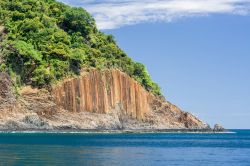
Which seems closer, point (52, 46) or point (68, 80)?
point (68, 80)

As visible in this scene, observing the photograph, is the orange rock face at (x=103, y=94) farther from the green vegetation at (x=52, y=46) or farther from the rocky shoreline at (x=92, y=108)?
the green vegetation at (x=52, y=46)

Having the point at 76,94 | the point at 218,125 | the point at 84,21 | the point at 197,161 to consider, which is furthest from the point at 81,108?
the point at 197,161

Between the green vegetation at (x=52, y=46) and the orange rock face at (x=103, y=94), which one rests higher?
the green vegetation at (x=52, y=46)

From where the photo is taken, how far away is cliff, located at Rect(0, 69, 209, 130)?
124438 mm

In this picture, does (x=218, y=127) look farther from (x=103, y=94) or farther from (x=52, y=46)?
(x=52, y=46)

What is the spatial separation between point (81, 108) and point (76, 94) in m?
3.01

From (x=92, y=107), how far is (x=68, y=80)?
7416mm

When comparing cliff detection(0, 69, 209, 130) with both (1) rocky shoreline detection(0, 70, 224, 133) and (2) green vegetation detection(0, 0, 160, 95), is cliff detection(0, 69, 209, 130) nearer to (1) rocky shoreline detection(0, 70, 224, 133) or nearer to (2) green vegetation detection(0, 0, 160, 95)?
(1) rocky shoreline detection(0, 70, 224, 133)

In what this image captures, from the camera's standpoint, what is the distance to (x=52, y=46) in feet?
452

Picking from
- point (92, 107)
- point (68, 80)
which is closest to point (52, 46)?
point (68, 80)

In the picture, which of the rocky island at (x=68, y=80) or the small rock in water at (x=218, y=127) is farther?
the small rock in water at (x=218, y=127)

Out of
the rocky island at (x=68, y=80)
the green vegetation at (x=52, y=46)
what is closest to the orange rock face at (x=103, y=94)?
the rocky island at (x=68, y=80)

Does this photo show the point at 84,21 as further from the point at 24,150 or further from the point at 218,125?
the point at 24,150

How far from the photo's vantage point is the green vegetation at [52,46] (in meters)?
130
